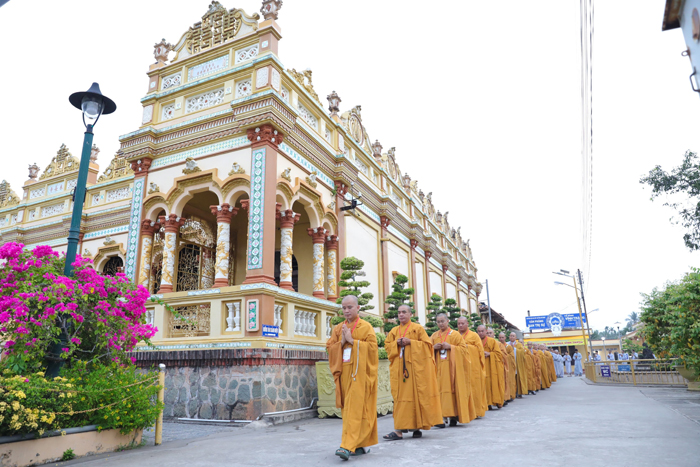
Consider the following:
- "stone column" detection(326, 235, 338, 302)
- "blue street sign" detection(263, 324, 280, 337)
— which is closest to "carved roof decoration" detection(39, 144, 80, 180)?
"stone column" detection(326, 235, 338, 302)

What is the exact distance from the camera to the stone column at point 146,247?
12.0 m

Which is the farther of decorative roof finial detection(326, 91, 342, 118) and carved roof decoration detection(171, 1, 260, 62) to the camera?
decorative roof finial detection(326, 91, 342, 118)

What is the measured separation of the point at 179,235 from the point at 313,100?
5003mm

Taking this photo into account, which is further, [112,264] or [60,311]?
[112,264]

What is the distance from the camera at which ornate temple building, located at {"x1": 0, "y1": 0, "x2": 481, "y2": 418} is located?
9695 millimetres

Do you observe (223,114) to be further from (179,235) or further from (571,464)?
(571,464)

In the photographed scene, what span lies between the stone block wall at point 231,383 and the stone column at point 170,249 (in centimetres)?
187

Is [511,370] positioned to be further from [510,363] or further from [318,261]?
[318,261]

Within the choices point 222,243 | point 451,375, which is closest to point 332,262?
point 222,243

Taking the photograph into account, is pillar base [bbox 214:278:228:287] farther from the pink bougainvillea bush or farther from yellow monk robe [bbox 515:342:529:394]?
yellow monk robe [bbox 515:342:529:394]

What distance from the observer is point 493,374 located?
1144 centimetres

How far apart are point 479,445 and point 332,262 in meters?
7.88

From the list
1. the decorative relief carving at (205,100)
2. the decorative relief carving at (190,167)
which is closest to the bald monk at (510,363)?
the decorative relief carving at (190,167)

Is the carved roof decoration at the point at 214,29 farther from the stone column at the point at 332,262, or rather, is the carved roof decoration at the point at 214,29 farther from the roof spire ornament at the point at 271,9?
the stone column at the point at 332,262
